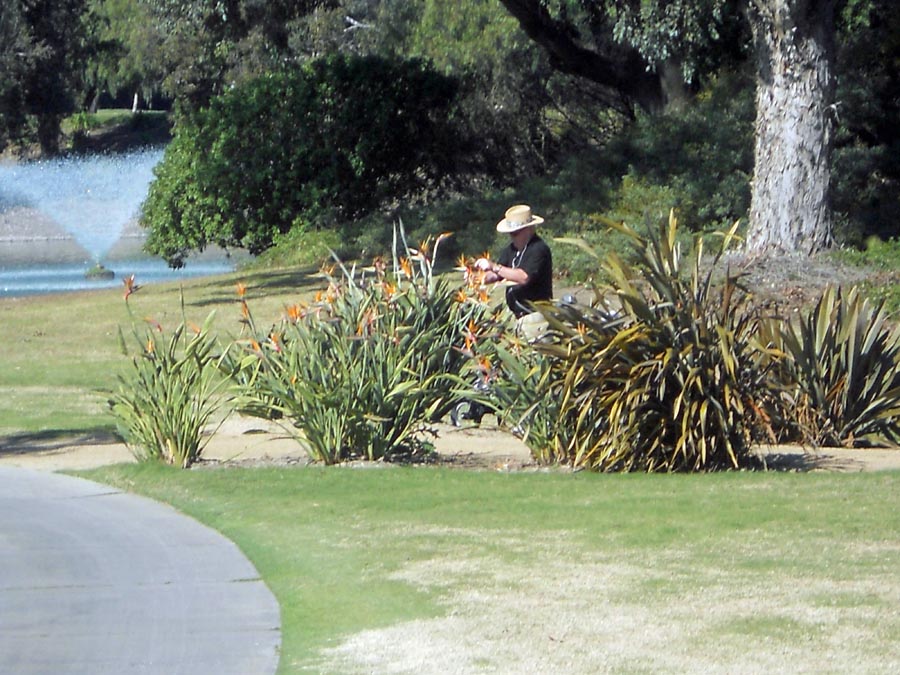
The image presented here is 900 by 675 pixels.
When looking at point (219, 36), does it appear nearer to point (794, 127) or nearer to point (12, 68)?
point (12, 68)

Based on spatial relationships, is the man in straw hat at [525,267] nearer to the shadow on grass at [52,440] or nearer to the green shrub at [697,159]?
the shadow on grass at [52,440]

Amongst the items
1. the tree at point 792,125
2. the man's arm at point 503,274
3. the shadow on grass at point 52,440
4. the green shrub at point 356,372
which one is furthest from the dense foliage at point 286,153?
the green shrub at point 356,372

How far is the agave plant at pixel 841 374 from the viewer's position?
35.9 ft

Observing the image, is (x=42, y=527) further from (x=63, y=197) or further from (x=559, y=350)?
(x=63, y=197)

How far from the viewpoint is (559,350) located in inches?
371

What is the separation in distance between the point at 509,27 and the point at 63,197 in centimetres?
1467

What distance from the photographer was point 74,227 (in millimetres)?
40375

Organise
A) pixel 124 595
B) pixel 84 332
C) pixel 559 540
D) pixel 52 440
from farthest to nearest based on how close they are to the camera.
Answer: pixel 84 332, pixel 52 440, pixel 559 540, pixel 124 595

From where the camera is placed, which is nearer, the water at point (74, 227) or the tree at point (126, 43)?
the water at point (74, 227)

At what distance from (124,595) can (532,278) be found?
5.21 metres

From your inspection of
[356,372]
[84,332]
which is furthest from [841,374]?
[84,332]

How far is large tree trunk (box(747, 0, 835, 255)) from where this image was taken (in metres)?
19.3

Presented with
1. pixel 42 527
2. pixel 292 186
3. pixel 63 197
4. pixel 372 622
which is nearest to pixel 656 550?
pixel 372 622

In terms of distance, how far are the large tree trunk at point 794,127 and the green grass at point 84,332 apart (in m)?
6.81
